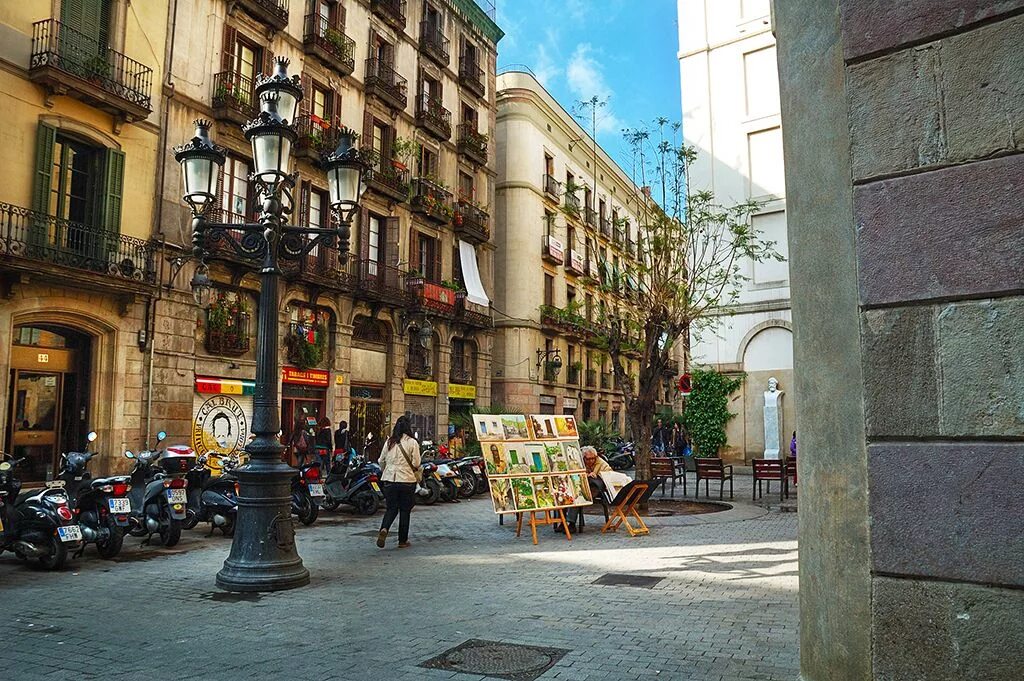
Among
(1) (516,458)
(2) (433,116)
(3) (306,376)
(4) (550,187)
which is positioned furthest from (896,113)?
(4) (550,187)

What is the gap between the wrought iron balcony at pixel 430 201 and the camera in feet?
87.9

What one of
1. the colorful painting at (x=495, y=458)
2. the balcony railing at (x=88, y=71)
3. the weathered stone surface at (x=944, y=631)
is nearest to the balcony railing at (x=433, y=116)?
the balcony railing at (x=88, y=71)

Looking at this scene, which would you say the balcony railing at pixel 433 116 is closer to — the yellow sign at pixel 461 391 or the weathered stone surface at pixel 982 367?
the yellow sign at pixel 461 391

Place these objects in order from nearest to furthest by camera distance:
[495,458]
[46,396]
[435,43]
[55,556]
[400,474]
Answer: [55,556] → [400,474] → [495,458] → [46,396] → [435,43]

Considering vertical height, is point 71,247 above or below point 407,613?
above

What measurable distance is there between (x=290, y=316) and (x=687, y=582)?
15.9 meters

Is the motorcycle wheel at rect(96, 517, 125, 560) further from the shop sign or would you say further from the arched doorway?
the shop sign

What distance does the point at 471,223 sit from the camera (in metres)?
29.7

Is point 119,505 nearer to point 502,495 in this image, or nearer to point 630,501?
point 502,495

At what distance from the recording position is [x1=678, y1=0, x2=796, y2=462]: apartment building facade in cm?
2341

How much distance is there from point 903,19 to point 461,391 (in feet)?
85.9

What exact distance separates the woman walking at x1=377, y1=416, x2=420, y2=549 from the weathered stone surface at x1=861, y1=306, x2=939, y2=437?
22.5ft

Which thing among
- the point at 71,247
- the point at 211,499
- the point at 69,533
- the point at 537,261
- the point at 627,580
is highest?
the point at 537,261

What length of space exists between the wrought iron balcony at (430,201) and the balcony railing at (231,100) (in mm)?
7671
